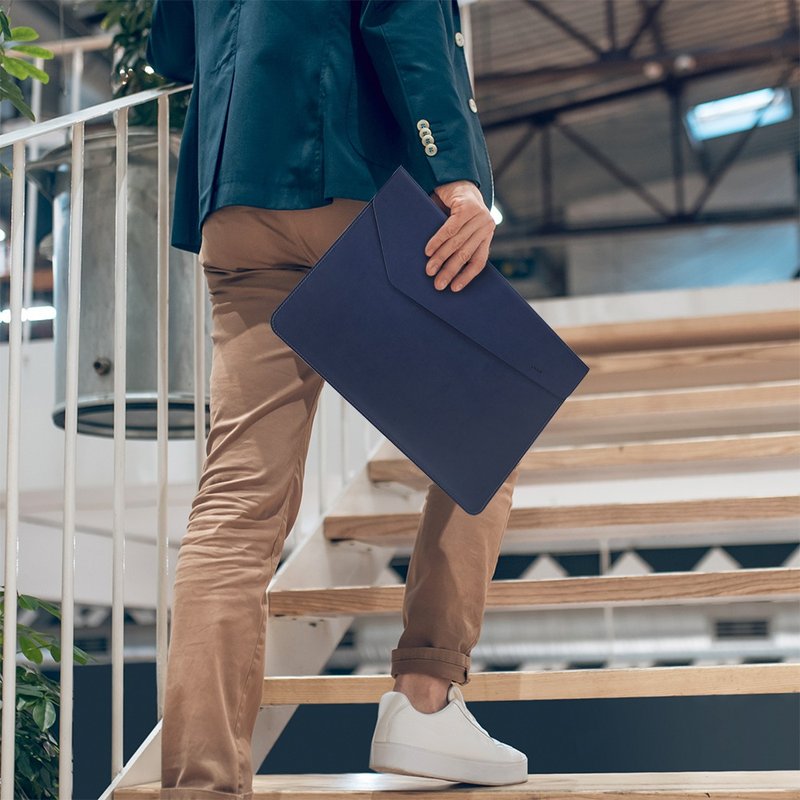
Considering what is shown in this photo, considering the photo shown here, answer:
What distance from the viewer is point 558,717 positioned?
3244mm

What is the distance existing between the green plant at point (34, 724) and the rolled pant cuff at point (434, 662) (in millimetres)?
475

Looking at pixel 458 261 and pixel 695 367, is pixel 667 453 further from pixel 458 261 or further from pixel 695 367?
pixel 458 261

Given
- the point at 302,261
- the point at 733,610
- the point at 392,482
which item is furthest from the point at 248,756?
the point at 733,610

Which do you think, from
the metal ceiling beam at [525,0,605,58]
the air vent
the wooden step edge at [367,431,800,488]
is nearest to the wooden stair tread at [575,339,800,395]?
the wooden step edge at [367,431,800,488]

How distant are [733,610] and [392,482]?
539cm

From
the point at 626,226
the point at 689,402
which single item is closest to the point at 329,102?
the point at 689,402

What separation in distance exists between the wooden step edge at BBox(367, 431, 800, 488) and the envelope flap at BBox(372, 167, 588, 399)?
96cm

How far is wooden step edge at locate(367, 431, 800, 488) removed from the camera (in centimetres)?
209

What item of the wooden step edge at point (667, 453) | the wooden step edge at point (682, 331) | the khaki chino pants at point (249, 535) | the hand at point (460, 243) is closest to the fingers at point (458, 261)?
the hand at point (460, 243)

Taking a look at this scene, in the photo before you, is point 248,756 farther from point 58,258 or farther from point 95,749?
point 95,749

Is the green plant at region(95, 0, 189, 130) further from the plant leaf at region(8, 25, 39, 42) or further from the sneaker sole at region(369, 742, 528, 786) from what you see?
the sneaker sole at region(369, 742, 528, 786)

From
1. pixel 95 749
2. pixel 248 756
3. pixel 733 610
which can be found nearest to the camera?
pixel 248 756

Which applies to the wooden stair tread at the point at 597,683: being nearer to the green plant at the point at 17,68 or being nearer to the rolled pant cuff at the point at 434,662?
the rolled pant cuff at the point at 434,662

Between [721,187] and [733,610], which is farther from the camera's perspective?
[721,187]
